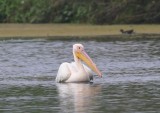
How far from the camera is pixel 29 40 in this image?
32.0m

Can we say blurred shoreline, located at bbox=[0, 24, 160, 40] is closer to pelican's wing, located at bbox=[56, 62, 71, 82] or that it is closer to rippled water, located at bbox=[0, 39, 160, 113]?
rippled water, located at bbox=[0, 39, 160, 113]

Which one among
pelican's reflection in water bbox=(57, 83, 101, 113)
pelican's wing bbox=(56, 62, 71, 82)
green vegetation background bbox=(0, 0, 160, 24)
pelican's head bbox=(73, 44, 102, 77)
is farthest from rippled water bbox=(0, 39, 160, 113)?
green vegetation background bbox=(0, 0, 160, 24)

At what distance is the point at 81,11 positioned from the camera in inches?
1649

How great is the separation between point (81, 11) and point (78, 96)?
27.9m

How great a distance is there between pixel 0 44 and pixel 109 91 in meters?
15.7

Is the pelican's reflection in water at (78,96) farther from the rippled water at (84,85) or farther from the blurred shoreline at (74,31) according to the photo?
the blurred shoreline at (74,31)

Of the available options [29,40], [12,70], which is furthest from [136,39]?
[12,70]

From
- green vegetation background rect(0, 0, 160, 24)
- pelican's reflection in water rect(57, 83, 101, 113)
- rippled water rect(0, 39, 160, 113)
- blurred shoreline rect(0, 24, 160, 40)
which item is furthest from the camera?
green vegetation background rect(0, 0, 160, 24)

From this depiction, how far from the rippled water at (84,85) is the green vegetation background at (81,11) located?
1213 cm

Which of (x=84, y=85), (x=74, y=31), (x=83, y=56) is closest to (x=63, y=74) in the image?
(x=84, y=85)

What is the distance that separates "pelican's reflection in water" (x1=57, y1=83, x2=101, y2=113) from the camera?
1245cm

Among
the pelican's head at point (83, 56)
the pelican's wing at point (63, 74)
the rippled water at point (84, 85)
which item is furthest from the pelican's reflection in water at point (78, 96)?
the pelican's head at point (83, 56)

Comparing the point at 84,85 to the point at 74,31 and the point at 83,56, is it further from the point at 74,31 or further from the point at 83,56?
the point at 74,31

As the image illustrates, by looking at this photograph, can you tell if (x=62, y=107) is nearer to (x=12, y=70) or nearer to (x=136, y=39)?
(x=12, y=70)
